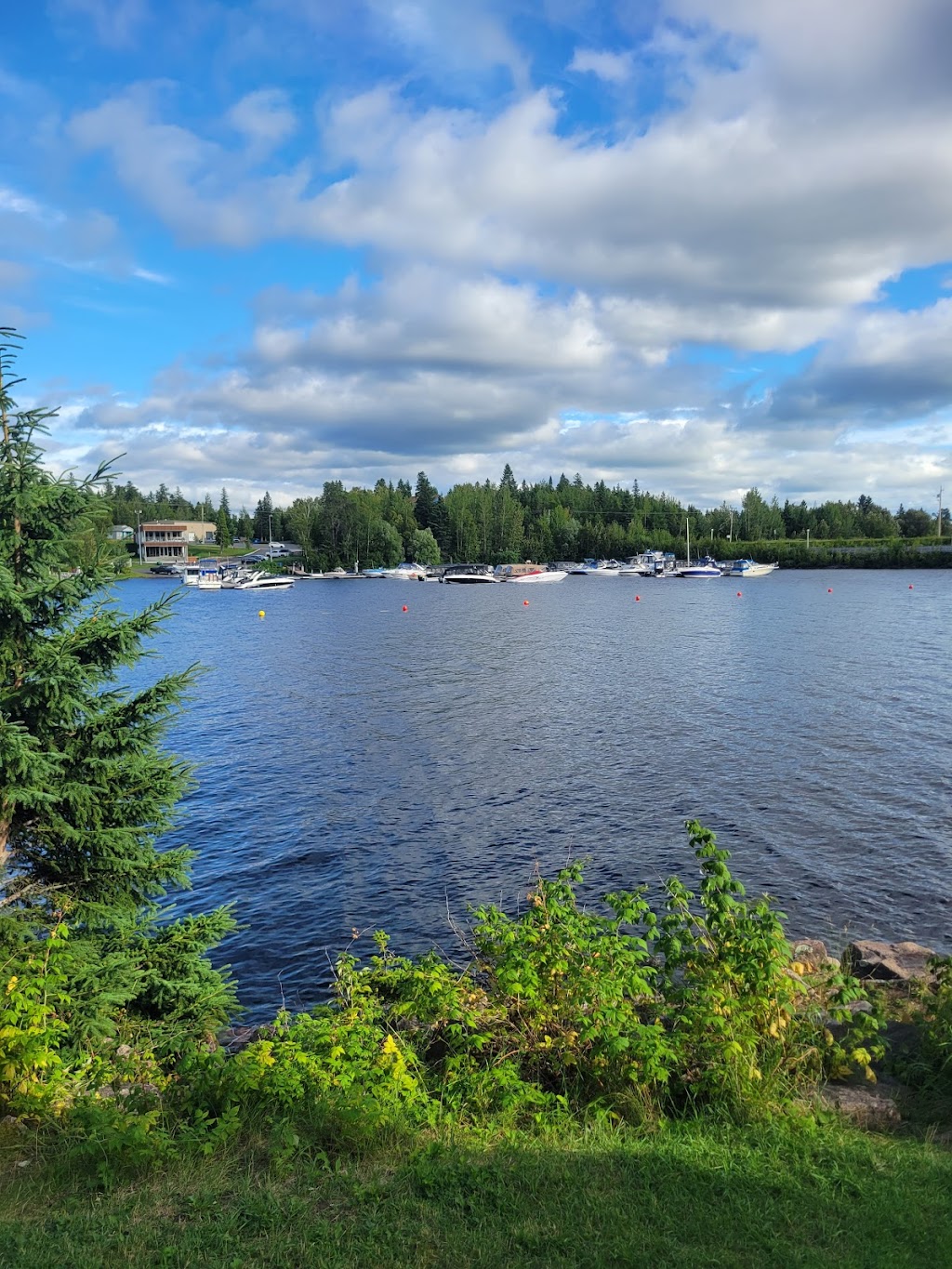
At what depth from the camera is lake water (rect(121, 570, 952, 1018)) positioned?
18047 millimetres

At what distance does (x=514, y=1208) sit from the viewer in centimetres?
635

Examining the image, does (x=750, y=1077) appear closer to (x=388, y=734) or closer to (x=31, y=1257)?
(x=31, y=1257)

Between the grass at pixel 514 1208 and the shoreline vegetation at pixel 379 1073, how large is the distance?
0.08ft

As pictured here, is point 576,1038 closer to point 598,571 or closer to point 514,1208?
point 514,1208

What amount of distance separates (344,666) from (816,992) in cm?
4468

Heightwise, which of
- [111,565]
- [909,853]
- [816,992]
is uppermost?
[111,565]

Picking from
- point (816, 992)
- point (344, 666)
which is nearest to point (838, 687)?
point (344, 666)

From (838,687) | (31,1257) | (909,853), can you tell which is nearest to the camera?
(31,1257)

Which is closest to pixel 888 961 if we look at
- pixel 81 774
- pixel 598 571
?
pixel 81 774

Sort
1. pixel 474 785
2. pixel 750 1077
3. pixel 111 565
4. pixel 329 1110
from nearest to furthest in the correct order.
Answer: pixel 329 1110, pixel 750 1077, pixel 111 565, pixel 474 785

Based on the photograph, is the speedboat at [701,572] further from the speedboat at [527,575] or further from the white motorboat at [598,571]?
the speedboat at [527,575]

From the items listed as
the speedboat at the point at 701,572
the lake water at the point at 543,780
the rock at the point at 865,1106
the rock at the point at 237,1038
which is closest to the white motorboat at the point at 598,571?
the speedboat at the point at 701,572

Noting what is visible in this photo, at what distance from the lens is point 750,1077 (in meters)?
8.27

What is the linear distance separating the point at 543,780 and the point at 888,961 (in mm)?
14451
